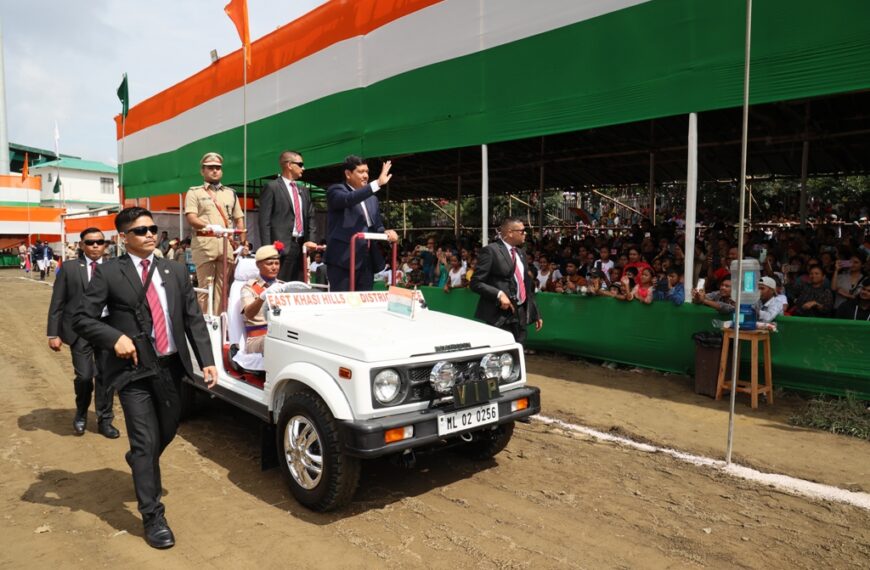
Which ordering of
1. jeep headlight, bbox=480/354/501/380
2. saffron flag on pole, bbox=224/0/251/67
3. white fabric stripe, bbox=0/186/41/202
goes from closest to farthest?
jeep headlight, bbox=480/354/501/380 < saffron flag on pole, bbox=224/0/251/67 < white fabric stripe, bbox=0/186/41/202

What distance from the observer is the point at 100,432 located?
5.48 metres

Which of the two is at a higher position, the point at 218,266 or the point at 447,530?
the point at 218,266

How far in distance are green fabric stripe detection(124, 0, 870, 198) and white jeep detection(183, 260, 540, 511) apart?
4.75 metres

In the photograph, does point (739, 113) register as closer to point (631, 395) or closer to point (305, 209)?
point (631, 395)

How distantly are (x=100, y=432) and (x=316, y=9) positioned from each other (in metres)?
10.6

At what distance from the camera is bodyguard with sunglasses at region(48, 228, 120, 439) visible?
5395 millimetres

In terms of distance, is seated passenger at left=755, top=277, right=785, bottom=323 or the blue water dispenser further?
seated passenger at left=755, top=277, right=785, bottom=323

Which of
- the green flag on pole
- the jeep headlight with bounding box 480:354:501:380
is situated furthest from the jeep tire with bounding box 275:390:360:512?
the green flag on pole

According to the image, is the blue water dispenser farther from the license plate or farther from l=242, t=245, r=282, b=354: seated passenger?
l=242, t=245, r=282, b=354: seated passenger

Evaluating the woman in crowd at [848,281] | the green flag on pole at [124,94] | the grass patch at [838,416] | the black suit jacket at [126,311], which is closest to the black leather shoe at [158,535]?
the black suit jacket at [126,311]

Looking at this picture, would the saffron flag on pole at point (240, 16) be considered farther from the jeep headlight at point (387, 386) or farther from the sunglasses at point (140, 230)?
the jeep headlight at point (387, 386)

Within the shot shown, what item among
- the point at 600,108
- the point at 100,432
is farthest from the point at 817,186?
the point at 100,432

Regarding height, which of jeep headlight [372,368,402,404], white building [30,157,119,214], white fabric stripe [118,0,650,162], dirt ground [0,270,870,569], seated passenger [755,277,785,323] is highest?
white building [30,157,119,214]

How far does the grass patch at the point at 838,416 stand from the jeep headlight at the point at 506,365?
333 centimetres
